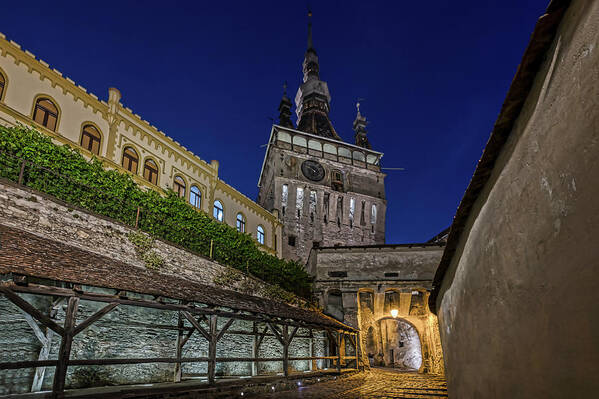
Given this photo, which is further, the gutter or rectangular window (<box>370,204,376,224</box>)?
rectangular window (<box>370,204,376,224</box>)

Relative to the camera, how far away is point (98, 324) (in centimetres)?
976

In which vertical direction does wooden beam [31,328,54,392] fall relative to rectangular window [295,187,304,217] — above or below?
below

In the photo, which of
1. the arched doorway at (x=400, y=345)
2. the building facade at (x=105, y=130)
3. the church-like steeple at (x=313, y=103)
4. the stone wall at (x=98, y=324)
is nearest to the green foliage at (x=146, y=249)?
the stone wall at (x=98, y=324)

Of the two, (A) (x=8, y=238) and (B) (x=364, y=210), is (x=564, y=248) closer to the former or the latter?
(A) (x=8, y=238)

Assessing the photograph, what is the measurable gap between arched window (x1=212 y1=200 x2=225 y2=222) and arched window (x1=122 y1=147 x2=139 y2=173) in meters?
6.29

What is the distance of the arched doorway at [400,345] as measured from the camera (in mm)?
27953

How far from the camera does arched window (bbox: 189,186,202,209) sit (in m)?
23.4

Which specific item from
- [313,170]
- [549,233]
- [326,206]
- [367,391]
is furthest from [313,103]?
[549,233]

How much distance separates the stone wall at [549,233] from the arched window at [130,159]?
19.5m

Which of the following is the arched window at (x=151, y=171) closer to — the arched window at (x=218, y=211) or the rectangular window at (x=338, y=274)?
the arched window at (x=218, y=211)

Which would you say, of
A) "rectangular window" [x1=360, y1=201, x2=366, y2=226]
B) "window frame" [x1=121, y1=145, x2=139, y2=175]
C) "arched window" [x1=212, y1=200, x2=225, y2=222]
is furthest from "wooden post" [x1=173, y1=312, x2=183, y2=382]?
"rectangular window" [x1=360, y1=201, x2=366, y2=226]

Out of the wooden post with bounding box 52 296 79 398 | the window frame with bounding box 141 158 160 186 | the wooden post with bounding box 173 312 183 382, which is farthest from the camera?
the window frame with bounding box 141 158 160 186

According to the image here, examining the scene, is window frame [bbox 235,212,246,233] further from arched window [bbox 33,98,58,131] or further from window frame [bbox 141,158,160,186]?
arched window [bbox 33,98,58,131]

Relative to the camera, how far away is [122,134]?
19875 mm
